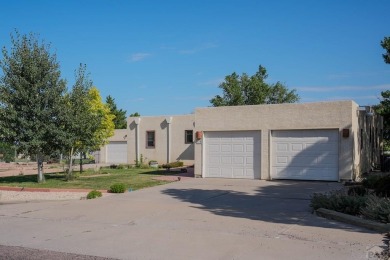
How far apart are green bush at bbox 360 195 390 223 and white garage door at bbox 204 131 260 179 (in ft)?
33.4

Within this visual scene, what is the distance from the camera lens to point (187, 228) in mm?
9359

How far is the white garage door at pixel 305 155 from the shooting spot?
1808 cm

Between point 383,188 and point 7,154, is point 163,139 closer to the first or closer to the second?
point 7,154

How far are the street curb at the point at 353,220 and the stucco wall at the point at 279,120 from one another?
25.9 ft

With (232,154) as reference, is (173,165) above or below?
below

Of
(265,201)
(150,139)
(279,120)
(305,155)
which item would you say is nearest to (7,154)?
(150,139)

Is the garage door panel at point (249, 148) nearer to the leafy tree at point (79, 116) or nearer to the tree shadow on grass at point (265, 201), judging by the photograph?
the tree shadow on grass at point (265, 201)

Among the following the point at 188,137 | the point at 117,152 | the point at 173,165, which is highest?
the point at 188,137

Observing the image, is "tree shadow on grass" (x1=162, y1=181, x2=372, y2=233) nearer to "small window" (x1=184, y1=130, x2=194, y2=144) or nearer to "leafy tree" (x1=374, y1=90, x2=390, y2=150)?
"leafy tree" (x1=374, y1=90, x2=390, y2=150)

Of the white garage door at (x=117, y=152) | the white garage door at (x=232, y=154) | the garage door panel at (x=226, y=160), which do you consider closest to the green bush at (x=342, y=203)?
the white garage door at (x=232, y=154)

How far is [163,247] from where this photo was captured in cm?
777

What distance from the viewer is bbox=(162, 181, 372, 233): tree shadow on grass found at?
409 inches

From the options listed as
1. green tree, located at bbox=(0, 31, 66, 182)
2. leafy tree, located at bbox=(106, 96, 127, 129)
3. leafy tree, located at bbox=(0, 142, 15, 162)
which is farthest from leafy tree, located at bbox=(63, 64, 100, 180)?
leafy tree, located at bbox=(106, 96, 127, 129)

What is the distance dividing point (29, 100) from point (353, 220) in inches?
551
